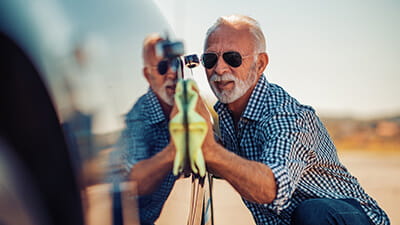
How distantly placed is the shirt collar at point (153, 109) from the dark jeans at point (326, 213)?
3.23 feet

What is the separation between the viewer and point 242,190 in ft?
5.16

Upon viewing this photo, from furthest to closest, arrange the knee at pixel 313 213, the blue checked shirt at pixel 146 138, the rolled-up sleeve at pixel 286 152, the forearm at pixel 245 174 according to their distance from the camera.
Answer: the knee at pixel 313 213 < the rolled-up sleeve at pixel 286 152 < the forearm at pixel 245 174 < the blue checked shirt at pixel 146 138

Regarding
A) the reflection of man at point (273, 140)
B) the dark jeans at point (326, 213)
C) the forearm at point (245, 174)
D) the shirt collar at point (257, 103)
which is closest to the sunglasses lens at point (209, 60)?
the reflection of man at point (273, 140)

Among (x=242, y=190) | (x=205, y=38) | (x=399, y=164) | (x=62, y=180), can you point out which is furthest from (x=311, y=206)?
(x=399, y=164)

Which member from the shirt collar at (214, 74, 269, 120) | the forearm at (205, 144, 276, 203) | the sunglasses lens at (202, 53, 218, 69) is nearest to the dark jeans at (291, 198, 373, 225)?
the forearm at (205, 144, 276, 203)

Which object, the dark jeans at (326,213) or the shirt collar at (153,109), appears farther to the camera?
the dark jeans at (326,213)

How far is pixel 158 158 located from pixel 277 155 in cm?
72

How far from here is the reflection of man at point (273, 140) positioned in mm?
1728

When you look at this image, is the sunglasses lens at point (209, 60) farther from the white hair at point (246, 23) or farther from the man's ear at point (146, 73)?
the man's ear at point (146, 73)

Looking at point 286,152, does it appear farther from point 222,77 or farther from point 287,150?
point 222,77

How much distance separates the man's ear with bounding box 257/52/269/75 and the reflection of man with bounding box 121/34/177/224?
3.45 ft

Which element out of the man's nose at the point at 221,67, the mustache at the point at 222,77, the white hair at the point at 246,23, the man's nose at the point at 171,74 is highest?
the white hair at the point at 246,23

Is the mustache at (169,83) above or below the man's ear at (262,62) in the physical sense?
above

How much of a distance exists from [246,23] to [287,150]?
1.97 feet
